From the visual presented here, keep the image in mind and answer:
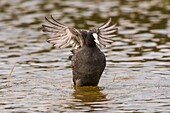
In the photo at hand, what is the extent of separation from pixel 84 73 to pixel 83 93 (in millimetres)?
367

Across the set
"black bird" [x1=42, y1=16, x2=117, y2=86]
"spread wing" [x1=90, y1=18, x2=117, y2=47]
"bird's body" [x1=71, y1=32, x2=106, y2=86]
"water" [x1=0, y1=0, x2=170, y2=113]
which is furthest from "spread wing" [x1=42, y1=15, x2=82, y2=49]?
"water" [x1=0, y1=0, x2=170, y2=113]

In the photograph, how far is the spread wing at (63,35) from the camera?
11148 millimetres

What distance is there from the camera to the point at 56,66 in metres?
12.9

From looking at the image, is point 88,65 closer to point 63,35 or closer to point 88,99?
point 88,99

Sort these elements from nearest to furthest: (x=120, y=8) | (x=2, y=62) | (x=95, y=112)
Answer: (x=95, y=112)
(x=2, y=62)
(x=120, y=8)

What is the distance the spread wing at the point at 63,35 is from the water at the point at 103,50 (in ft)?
2.24

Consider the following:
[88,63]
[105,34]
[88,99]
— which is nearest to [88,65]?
[88,63]

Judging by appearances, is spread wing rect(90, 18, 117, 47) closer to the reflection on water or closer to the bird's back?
the bird's back

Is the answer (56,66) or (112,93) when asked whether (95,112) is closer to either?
(112,93)

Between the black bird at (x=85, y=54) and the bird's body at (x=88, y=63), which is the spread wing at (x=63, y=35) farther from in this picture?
the bird's body at (x=88, y=63)


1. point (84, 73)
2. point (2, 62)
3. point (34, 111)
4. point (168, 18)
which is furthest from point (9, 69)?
point (168, 18)

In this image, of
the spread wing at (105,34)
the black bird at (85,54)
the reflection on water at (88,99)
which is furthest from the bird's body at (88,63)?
the spread wing at (105,34)

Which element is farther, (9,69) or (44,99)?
(9,69)

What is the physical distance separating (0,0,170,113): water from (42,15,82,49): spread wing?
684 millimetres
